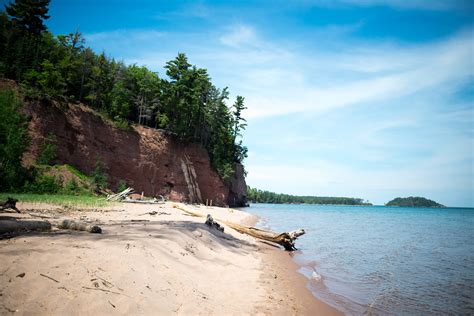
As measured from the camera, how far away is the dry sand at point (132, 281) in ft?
10.8

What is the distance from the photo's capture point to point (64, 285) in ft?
11.6

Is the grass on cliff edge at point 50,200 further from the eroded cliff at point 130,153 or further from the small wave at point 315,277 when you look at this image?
the small wave at point 315,277

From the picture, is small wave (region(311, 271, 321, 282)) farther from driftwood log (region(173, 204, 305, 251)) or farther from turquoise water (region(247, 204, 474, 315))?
driftwood log (region(173, 204, 305, 251))

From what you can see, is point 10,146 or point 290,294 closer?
point 290,294

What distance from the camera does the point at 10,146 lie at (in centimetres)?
1839

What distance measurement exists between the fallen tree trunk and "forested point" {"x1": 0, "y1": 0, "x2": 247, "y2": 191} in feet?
54.2

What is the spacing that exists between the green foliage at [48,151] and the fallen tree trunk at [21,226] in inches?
837

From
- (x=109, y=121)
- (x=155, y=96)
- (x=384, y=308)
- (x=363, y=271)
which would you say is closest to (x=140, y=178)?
(x=109, y=121)

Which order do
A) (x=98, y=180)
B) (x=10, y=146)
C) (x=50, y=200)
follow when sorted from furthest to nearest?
(x=98, y=180) → (x=10, y=146) → (x=50, y=200)

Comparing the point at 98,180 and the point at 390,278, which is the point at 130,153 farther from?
the point at 390,278

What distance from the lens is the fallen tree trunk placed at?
5512 mm

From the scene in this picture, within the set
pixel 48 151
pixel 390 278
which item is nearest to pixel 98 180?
pixel 48 151

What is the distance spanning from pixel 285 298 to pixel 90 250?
4.62 metres

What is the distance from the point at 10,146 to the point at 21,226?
56.8ft
